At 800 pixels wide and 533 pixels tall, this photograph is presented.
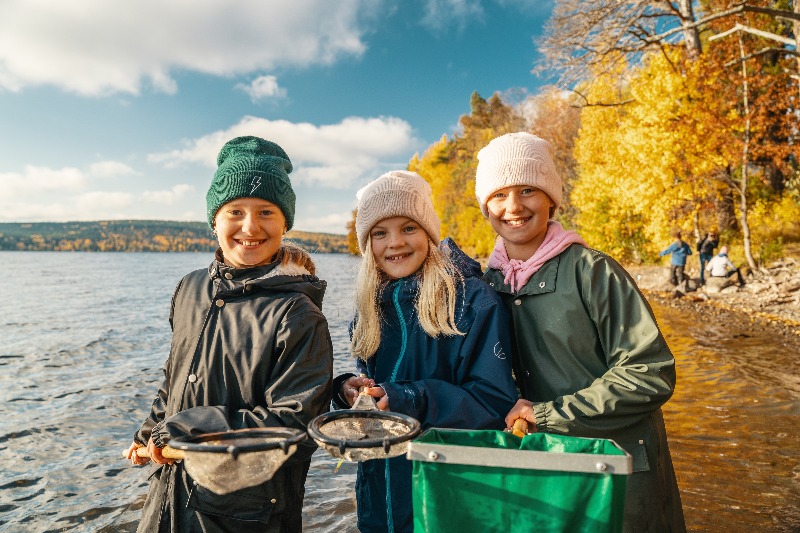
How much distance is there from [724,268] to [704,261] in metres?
2.39

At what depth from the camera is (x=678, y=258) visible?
62.6 ft

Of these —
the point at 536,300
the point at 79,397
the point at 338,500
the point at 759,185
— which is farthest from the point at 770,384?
the point at 759,185

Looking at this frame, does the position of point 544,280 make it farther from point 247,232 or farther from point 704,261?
point 704,261

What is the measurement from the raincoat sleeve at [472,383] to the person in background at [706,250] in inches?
794

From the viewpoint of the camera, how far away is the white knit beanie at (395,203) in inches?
108

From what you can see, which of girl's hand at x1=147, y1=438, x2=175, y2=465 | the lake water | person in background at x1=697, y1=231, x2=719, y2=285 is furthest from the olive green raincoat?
person in background at x1=697, y1=231, x2=719, y2=285

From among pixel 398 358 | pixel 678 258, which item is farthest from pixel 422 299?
pixel 678 258

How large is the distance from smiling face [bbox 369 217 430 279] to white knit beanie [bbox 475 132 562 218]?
0.45 m

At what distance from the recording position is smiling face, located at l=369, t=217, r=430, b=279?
2.71 metres

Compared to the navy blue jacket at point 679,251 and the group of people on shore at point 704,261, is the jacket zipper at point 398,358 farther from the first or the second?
the navy blue jacket at point 679,251

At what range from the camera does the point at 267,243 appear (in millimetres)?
2520

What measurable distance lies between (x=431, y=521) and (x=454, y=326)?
1.04 meters

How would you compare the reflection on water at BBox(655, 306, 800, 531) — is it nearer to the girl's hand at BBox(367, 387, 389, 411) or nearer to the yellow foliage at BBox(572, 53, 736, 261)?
the girl's hand at BBox(367, 387, 389, 411)

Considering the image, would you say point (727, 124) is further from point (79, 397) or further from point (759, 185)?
point (79, 397)
